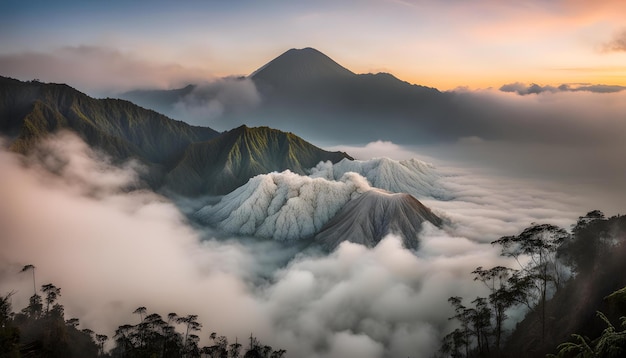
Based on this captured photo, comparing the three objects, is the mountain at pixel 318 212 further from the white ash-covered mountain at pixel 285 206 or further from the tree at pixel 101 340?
the tree at pixel 101 340

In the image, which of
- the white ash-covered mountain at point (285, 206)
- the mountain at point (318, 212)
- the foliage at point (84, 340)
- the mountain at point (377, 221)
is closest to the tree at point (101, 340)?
the foliage at point (84, 340)

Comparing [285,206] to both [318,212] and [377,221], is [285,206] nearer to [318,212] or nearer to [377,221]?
[318,212]

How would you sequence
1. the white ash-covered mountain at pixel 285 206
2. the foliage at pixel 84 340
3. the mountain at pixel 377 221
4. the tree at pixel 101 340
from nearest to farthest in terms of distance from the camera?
the foliage at pixel 84 340 < the tree at pixel 101 340 < the mountain at pixel 377 221 < the white ash-covered mountain at pixel 285 206

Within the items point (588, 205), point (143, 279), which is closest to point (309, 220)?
point (143, 279)

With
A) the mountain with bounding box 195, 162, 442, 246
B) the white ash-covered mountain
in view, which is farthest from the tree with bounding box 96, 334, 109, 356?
the white ash-covered mountain

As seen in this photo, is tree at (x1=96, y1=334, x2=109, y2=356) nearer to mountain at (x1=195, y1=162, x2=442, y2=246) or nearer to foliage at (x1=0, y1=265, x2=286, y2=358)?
foliage at (x1=0, y1=265, x2=286, y2=358)

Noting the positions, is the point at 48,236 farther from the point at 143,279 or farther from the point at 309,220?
the point at 309,220

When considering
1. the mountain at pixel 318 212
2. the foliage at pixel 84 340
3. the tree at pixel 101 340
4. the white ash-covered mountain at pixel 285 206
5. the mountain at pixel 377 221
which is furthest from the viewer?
the white ash-covered mountain at pixel 285 206
